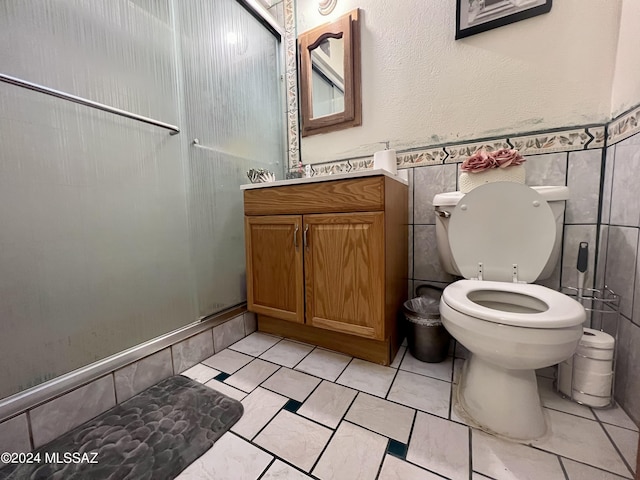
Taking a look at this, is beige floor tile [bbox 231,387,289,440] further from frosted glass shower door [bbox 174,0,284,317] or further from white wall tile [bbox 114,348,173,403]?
frosted glass shower door [bbox 174,0,284,317]

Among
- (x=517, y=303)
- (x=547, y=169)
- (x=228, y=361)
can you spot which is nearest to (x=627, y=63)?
(x=547, y=169)

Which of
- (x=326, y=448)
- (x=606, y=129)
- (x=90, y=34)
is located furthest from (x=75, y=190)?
(x=606, y=129)

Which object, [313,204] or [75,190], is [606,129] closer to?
[313,204]

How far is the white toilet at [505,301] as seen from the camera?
2.28 ft

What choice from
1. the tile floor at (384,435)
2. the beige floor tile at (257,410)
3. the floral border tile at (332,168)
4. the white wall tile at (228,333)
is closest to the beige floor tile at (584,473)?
the tile floor at (384,435)

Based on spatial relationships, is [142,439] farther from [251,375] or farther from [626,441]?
[626,441]

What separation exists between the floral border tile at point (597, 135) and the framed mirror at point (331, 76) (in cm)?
101

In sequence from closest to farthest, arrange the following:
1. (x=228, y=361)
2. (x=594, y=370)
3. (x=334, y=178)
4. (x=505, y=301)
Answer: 1. (x=594, y=370)
2. (x=505, y=301)
3. (x=334, y=178)
4. (x=228, y=361)

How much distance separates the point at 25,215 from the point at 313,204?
3.05 feet

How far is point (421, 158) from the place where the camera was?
136 cm

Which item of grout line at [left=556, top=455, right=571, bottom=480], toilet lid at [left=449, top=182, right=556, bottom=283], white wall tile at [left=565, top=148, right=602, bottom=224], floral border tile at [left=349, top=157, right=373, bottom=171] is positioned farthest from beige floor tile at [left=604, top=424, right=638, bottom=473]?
floral border tile at [left=349, top=157, right=373, bottom=171]

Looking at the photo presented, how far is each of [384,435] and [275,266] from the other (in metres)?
0.80

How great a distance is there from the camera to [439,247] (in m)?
1.22

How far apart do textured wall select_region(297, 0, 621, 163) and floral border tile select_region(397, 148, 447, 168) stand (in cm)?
5
